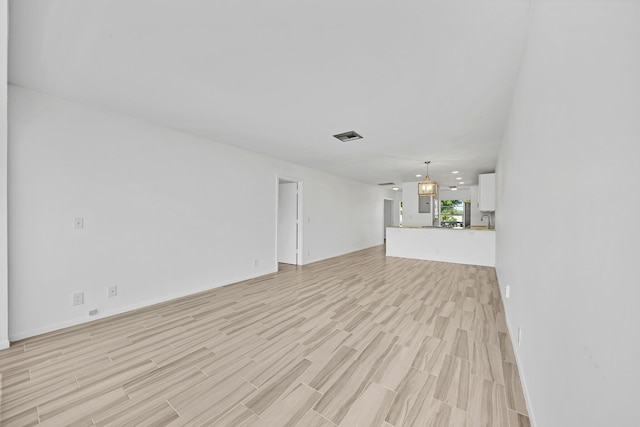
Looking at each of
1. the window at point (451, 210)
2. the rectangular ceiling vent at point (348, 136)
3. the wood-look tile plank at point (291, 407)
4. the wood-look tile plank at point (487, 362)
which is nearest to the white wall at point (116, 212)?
the rectangular ceiling vent at point (348, 136)

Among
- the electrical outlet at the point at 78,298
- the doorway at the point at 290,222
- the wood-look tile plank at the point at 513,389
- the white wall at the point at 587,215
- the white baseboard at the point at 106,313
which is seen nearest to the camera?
the white wall at the point at 587,215

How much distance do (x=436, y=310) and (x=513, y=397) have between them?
1503 mm

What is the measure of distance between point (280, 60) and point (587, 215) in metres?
2.11

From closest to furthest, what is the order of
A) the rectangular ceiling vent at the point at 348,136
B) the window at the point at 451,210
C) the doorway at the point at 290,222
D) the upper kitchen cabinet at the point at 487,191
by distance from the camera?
the rectangular ceiling vent at the point at 348,136
the upper kitchen cabinet at the point at 487,191
the doorway at the point at 290,222
the window at the point at 451,210

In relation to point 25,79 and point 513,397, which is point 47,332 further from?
point 513,397

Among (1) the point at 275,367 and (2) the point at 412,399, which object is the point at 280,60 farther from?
(2) the point at 412,399

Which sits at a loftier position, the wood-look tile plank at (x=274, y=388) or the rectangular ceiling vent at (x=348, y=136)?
the rectangular ceiling vent at (x=348, y=136)

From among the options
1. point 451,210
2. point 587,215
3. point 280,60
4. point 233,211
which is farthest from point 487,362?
point 451,210

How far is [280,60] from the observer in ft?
6.73

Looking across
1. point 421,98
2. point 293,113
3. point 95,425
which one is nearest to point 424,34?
point 421,98

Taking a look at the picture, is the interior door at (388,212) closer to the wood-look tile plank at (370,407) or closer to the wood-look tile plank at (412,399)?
the wood-look tile plank at (412,399)

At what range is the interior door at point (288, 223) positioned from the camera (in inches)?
243

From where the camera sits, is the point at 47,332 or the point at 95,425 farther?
the point at 47,332

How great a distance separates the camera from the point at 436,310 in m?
3.21
